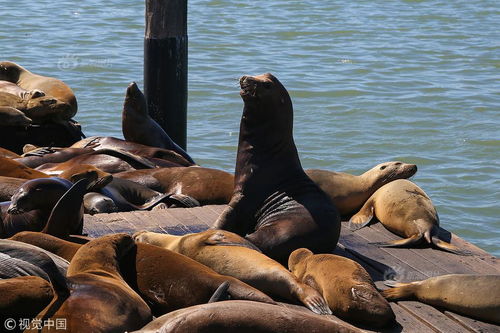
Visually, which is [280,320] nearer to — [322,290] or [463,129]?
[322,290]

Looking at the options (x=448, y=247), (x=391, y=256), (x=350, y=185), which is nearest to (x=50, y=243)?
(x=391, y=256)

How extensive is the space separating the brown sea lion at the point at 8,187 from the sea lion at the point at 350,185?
1.95 meters

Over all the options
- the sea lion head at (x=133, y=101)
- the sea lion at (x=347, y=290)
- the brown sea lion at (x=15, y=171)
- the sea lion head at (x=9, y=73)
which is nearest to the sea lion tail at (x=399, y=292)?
the sea lion at (x=347, y=290)

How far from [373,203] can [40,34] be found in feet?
46.9

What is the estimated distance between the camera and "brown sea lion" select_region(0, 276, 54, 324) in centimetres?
357

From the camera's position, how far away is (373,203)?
6.29 metres

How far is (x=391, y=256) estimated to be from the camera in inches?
213

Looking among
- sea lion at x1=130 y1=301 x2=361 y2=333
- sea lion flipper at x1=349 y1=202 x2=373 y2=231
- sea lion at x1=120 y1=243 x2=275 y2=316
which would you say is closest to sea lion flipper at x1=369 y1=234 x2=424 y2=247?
sea lion flipper at x1=349 y1=202 x2=373 y2=231

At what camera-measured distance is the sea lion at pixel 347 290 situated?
4.23 metres

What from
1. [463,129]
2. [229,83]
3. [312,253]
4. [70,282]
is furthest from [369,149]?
[70,282]

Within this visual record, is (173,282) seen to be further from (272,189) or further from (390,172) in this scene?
(390,172)

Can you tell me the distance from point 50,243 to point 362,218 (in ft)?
7.76

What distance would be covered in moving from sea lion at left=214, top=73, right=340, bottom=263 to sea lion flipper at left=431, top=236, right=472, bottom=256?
2.16ft

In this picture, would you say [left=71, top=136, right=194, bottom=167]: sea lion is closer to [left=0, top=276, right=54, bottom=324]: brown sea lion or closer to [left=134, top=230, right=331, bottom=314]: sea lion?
[left=134, top=230, right=331, bottom=314]: sea lion
